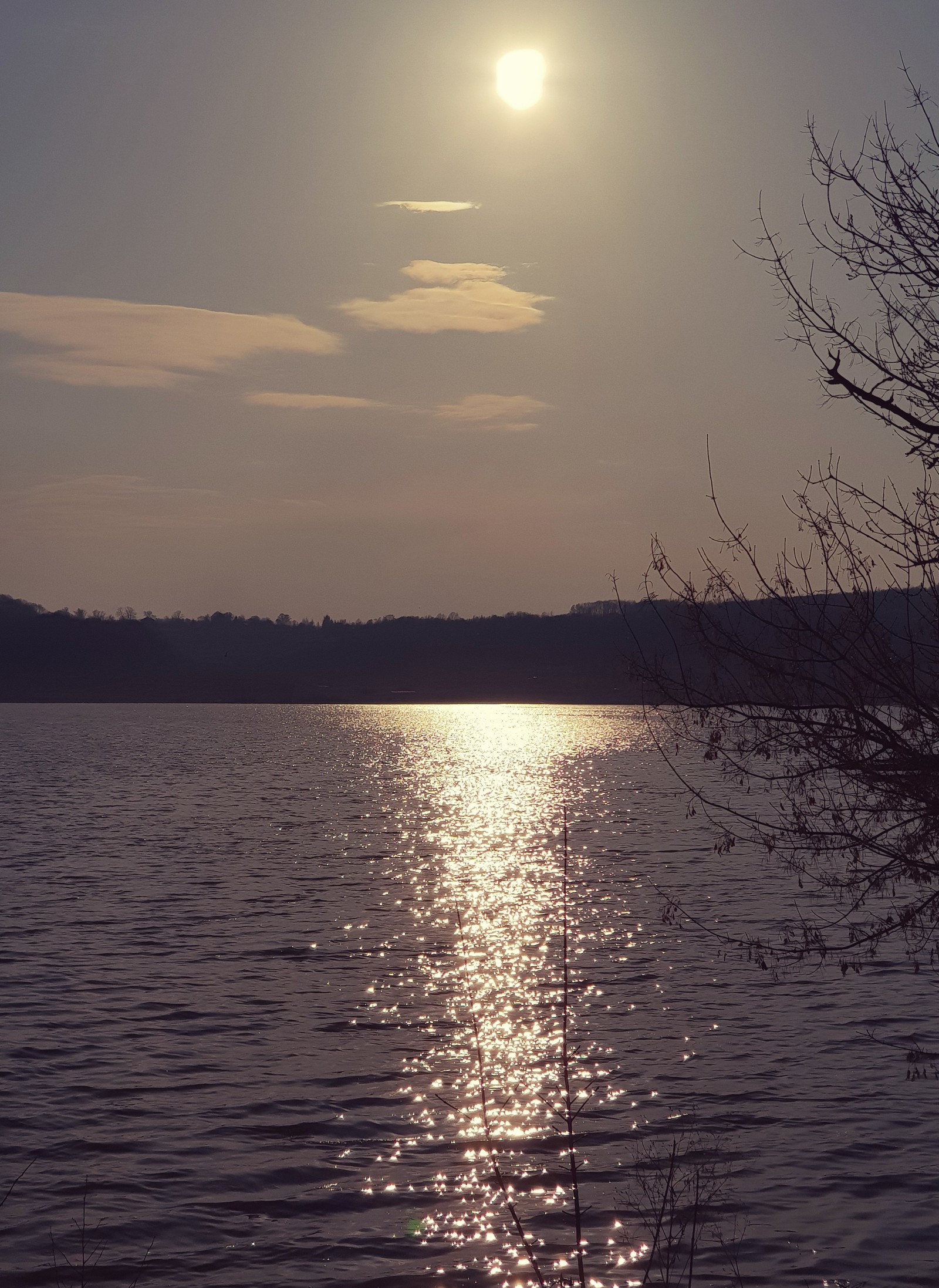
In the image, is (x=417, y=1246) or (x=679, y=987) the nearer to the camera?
(x=417, y=1246)

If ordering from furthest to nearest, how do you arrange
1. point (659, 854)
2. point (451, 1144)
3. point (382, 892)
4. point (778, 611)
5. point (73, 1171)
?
point (659, 854)
point (382, 892)
point (451, 1144)
point (73, 1171)
point (778, 611)

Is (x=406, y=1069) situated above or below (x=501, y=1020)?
above

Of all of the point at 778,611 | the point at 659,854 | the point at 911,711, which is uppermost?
the point at 778,611

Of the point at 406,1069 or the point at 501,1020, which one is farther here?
the point at 501,1020

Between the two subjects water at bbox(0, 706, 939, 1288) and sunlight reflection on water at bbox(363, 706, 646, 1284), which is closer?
water at bbox(0, 706, 939, 1288)

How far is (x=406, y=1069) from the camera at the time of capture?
580 inches

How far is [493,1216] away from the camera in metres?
10.7

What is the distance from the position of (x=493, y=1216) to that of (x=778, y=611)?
5854 mm

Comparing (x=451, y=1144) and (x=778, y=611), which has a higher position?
(x=778, y=611)

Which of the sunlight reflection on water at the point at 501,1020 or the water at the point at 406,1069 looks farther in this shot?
the sunlight reflection on water at the point at 501,1020

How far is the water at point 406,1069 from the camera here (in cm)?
1026

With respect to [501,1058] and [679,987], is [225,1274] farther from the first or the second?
[679,987]

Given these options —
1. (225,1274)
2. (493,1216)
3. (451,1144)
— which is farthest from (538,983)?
(225,1274)

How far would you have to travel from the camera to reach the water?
33.7 ft
